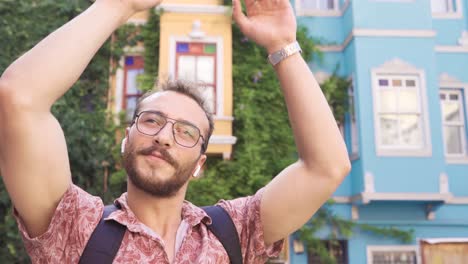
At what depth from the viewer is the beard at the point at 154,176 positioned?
168 centimetres

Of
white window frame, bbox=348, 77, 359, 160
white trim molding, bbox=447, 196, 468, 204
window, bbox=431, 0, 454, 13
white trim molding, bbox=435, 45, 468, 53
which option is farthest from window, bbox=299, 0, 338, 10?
white trim molding, bbox=447, 196, 468, 204

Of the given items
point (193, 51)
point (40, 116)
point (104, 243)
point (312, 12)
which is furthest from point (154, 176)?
point (312, 12)

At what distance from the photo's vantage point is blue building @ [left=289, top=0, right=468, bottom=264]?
8.94 metres

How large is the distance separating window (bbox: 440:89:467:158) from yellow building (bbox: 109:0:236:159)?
4674 millimetres

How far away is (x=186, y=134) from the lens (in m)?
1.83

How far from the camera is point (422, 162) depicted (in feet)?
29.4

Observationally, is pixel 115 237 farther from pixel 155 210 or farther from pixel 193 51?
pixel 193 51

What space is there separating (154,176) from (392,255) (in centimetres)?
836

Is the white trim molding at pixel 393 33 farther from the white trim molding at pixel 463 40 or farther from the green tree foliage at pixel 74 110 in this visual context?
the green tree foliage at pixel 74 110

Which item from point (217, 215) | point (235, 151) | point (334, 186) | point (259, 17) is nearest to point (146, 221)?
point (217, 215)

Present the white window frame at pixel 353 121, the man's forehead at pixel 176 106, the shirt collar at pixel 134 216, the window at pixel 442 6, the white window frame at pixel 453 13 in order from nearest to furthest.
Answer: the shirt collar at pixel 134 216
the man's forehead at pixel 176 106
the white window frame at pixel 353 121
the white window frame at pixel 453 13
the window at pixel 442 6

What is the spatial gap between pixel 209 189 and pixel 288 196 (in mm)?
6539

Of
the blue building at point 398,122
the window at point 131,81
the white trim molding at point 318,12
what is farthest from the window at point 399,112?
the window at point 131,81

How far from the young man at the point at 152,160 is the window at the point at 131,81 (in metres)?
7.39
